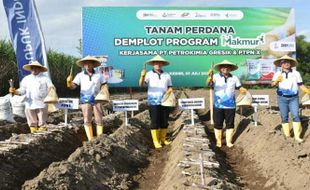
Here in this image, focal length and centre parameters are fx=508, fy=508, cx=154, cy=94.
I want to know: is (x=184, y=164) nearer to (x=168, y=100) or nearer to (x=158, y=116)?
(x=168, y=100)

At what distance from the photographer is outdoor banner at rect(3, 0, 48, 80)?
51.1ft

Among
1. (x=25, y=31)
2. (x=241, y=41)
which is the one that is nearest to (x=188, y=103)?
(x=25, y=31)

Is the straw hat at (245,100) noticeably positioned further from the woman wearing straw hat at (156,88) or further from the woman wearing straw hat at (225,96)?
the woman wearing straw hat at (156,88)

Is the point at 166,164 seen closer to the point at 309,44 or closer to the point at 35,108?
the point at 35,108

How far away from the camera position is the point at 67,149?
30.5 ft

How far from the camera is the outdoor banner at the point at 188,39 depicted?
671 inches

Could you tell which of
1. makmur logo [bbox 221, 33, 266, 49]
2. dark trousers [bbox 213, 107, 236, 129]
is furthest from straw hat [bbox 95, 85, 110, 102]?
makmur logo [bbox 221, 33, 266, 49]

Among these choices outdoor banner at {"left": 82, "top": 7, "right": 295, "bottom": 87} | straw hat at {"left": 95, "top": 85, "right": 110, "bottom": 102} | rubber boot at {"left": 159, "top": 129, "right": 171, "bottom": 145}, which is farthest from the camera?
outdoor banner at {"left": 82, "top": 7, "right": 295, "bottom": 87}

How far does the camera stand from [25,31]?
15.7m

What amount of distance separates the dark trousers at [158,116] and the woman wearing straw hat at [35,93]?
2033 millimetres

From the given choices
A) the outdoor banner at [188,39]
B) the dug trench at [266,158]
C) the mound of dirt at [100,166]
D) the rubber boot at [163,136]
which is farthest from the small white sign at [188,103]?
the outdoor banner at [188,39]

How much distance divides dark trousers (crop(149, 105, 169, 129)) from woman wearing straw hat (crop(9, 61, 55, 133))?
2033mm

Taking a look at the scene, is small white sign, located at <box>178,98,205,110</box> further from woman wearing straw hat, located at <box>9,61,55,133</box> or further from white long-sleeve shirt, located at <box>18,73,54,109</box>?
white long-sleeve shirt, located at <box>18,73,54,109</box>

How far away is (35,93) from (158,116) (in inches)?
96.3
